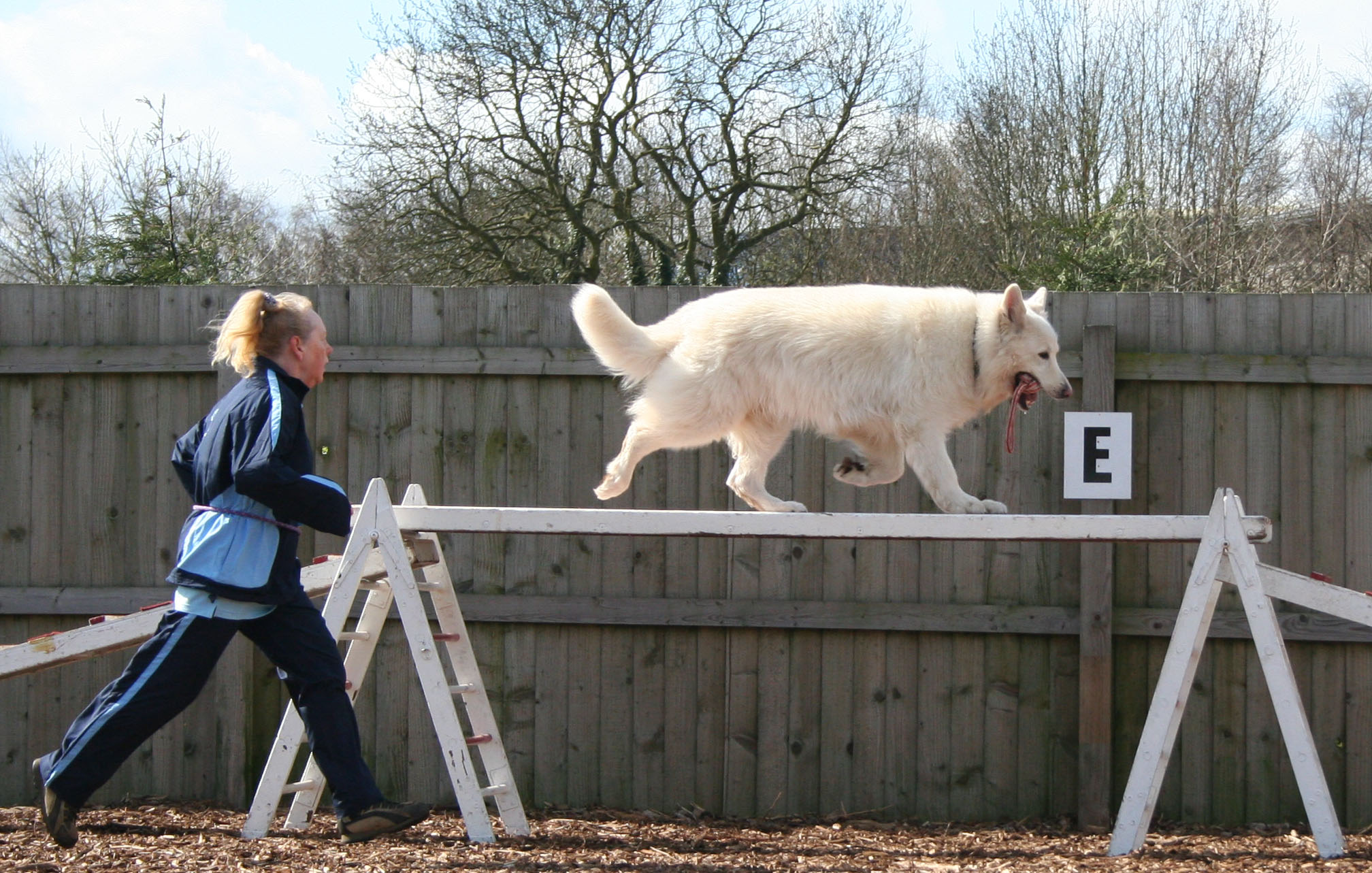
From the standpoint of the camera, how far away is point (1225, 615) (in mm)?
5105

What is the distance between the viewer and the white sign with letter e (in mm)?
5090

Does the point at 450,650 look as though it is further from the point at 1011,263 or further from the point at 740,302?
the point at 1011,263

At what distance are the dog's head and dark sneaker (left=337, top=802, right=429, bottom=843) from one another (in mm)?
2457

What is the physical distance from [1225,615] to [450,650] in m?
3.28

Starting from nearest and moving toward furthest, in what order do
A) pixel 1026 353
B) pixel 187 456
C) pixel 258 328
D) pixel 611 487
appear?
1. pixel 258 328
2. pixel 187 456
3. pixel 1026 353
4. pixel 611 487

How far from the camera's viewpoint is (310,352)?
3625 millimetres

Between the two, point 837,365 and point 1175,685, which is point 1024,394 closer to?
point 837,365

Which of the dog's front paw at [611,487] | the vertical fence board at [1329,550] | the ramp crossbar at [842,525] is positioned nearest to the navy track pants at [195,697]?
the ramp crossbar at [842,525]

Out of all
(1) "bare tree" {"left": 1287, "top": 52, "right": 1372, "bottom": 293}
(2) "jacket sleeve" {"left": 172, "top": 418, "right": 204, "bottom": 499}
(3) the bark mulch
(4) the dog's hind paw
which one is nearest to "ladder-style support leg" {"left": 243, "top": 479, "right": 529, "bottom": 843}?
(3) the bark mulch

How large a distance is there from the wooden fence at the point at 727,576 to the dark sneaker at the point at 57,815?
1.86 m

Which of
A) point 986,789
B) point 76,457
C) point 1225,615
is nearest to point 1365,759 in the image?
point 1225,615

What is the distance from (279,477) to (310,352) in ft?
1.62

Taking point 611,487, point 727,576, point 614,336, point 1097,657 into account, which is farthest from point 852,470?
point 1097,657

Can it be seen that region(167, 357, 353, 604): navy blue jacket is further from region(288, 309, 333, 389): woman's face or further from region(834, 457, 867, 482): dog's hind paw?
region(834, 457, 867, 482): dog's hind paw
